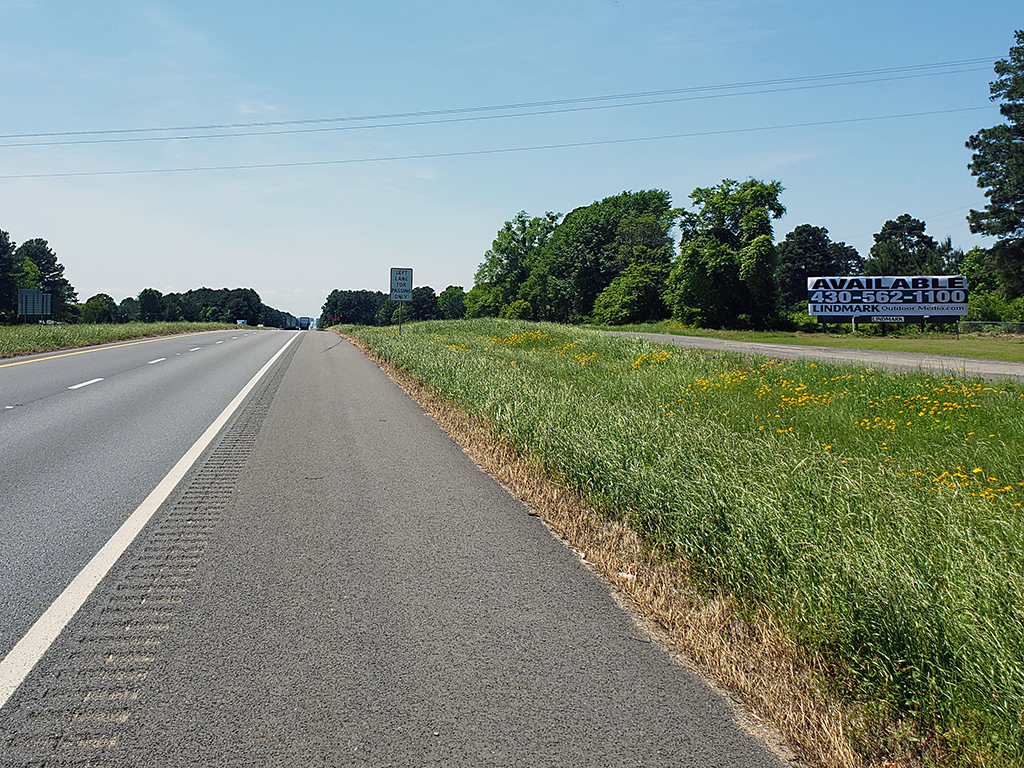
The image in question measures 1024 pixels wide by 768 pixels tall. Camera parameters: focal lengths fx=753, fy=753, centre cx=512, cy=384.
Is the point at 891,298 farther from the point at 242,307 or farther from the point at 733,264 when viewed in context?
the point at 242,307

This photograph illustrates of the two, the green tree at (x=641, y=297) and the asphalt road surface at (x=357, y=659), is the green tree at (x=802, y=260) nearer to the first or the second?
the green tree at (x=641, y=297)

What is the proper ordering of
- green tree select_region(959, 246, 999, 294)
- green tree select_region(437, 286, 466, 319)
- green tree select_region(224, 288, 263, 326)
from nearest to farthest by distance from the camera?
green tree select_region(959, 246, 999, 294)
green tree select_region(437, 286, 466, 319)
green tree select_region(224, 288, 263, 326)

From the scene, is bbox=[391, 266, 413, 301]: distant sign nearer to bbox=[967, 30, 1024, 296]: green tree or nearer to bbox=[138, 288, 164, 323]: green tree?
bbox=[967, 30, 1024, 296]: green tree

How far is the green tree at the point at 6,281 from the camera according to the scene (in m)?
91.6

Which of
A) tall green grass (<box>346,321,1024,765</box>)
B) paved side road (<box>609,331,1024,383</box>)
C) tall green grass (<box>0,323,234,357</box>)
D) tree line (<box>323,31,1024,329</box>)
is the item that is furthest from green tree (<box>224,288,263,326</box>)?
tall green grass (<box>346,321,1024,765</box>)

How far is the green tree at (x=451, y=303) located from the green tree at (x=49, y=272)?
74601mm

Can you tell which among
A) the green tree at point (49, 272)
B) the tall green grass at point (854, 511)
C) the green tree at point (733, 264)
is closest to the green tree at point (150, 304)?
the green tree at point (49, 272)

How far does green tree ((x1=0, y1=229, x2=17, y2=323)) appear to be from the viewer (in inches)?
3607

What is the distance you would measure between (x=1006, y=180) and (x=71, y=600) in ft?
186

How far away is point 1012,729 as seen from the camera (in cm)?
258

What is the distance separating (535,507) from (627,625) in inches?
98.0

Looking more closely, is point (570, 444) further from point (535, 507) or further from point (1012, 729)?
point (1012, 729)

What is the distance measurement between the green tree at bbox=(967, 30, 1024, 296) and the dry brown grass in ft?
172

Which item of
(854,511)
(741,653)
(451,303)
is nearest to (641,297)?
(854,511)
